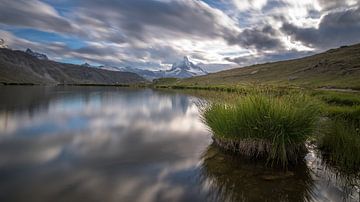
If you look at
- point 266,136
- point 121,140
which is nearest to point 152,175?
point 266,136

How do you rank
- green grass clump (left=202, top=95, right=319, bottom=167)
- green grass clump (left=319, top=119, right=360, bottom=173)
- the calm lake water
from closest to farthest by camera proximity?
the calm lake water
green grass clump (left=319, top=119, right=360, bottom=173)
green grass clump (left=202, top=95, right=319, bottom=167)

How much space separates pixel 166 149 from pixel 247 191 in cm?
536

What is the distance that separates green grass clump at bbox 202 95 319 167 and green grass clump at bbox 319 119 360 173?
1.00 meters

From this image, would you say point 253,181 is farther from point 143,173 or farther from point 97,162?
point 97,162

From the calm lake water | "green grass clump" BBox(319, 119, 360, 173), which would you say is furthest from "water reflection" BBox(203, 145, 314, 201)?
"green grass clump" BBox(319, 119, 360, 173)

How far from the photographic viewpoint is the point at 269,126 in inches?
400

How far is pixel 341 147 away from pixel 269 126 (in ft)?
8.64

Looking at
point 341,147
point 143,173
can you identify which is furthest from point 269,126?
point 143,173

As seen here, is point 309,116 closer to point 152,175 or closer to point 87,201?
point 152,175

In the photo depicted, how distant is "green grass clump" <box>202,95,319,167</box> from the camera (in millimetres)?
10000

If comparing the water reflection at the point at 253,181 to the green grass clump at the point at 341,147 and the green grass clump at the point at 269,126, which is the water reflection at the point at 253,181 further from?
the green grass clump at the point at 341,147

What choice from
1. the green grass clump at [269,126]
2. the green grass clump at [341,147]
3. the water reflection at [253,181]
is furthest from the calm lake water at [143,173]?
the green grass clump at [269,126]

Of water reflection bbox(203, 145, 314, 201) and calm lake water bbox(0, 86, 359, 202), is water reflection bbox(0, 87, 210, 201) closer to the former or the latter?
calm lake water bbox(0, 86, 359, 202)

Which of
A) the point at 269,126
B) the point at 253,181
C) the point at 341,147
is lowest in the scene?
the point at 253,181
